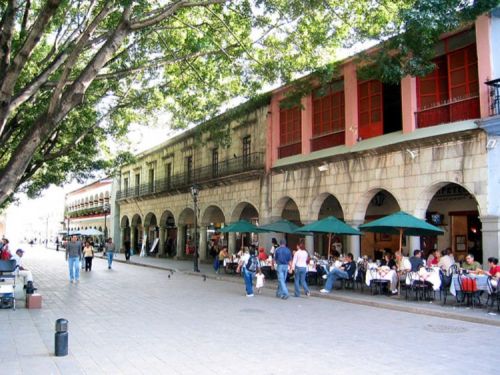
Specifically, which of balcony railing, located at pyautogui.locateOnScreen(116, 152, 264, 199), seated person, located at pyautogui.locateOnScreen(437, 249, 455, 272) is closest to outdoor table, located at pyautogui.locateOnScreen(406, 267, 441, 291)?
seated person, located at pyautogui.locateOnScreen(437, 249, 455, 272)

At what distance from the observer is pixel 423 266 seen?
13828 mm

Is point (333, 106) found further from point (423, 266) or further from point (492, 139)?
point (423, 266)

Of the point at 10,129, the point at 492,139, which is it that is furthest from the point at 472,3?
the point at 10,129

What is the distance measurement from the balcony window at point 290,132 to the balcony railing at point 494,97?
9.41 metres

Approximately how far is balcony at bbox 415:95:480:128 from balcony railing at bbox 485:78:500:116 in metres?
0.60

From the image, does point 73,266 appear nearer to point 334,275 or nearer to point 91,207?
point 334,275

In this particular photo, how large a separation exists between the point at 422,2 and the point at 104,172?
17.5 metres

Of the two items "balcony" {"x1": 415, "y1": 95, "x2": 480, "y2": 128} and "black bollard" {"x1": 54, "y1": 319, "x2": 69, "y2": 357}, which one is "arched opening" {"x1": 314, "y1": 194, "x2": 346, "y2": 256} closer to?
"balcony" {"x1": 415, "y1": 95, "x2": 480, "y2": 128}

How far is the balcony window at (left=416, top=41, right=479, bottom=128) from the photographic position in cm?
1520

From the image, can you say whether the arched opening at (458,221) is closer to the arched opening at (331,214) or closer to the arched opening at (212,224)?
the arched opening at (331,214)

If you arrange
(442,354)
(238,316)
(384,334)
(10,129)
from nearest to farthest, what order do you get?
(442,354) → (384,334) → (238,316) → (10,129)

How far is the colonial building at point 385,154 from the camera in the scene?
47.6 ft

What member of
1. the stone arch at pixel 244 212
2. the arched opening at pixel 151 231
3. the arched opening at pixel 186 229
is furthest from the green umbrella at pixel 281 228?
the arched opening at pixel 151 231

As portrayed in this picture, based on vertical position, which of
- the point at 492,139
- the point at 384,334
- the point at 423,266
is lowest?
the point at 384,334
